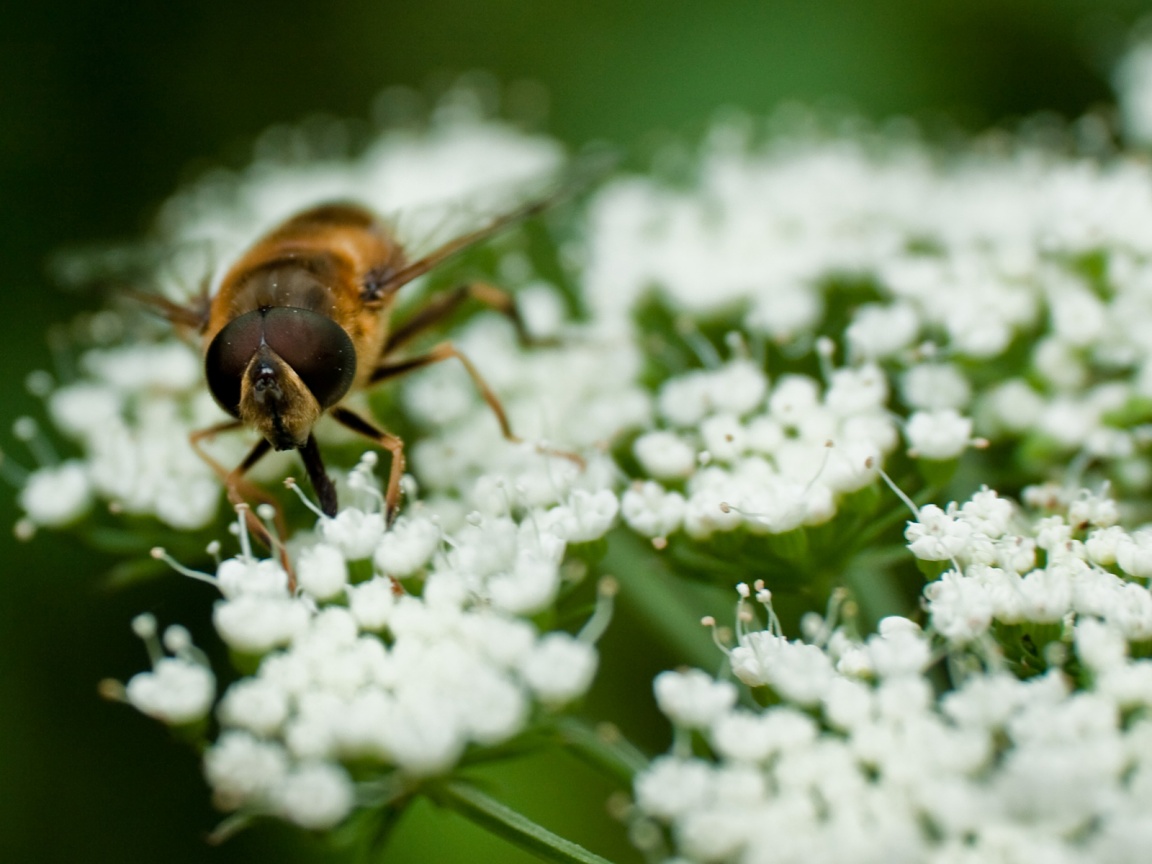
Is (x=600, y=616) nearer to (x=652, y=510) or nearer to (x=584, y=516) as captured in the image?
(x=584, y=516)

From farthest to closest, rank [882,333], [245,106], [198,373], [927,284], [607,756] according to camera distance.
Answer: [245,106], [198,373], [927,284], [882,333], [607,756]

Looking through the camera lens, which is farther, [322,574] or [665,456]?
[665,456]

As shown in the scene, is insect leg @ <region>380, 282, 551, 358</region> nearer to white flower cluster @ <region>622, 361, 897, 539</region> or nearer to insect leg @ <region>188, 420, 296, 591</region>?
insect leg @ <region>188, 420, 296, 591</region>

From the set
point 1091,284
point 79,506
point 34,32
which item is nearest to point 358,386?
point 79,506

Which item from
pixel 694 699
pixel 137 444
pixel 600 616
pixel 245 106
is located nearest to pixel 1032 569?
pixel 694 699

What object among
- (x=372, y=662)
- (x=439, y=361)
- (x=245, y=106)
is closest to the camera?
(x=372, y=662)

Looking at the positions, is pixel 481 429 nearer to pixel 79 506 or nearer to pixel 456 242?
pixel 456 242
